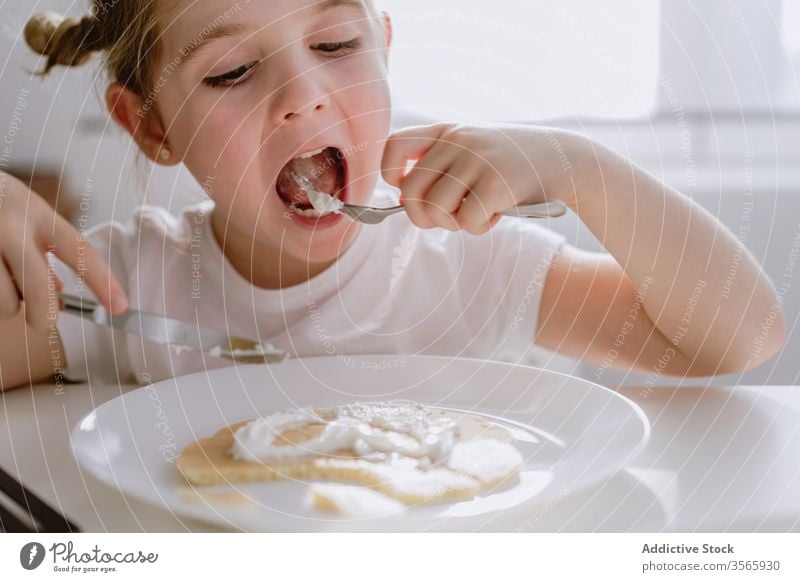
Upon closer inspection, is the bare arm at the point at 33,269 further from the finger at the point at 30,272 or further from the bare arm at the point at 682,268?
the bare arm at the point at 682,268

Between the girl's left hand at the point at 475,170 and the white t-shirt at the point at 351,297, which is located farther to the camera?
the white t-shirt at the point at 351,297

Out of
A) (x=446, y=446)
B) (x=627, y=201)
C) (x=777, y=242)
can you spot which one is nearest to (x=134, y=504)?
(x=446, y=446)

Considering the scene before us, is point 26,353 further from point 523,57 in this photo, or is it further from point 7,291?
point 523,57

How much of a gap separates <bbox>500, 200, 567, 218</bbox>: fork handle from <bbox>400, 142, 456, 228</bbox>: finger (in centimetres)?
4

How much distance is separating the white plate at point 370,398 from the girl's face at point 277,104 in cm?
14

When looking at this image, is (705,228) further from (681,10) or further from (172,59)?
(172,59)

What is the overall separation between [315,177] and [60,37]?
206 mm

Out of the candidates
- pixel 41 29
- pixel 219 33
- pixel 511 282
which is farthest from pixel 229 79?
pixel 511 282

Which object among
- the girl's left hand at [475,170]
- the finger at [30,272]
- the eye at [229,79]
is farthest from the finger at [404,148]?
the finger at [30,272]

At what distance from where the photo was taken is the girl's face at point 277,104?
1.60 feet

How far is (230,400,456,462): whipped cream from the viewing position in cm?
33

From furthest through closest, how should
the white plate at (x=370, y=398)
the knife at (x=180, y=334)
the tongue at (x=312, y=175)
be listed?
the tongue at (x=312, y=175)
the knife at (x=180, y=334)
the white plate at (x=370, y=398)

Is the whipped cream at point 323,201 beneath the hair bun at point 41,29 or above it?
beneath
